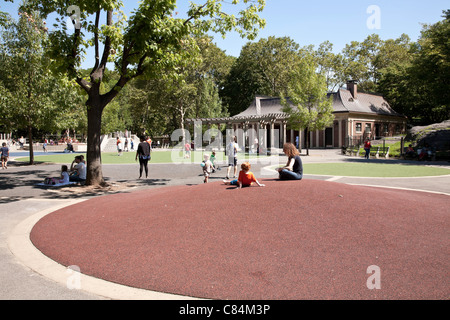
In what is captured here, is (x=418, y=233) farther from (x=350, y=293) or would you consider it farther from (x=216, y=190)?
(x=216, y=190)

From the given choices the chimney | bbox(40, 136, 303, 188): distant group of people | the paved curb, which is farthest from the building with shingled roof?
the paved curb

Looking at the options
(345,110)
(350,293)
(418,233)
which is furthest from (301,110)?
(350,293)

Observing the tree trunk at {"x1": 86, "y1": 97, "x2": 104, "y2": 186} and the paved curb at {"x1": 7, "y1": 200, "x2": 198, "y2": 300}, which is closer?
the paved curb at {"x1": 7, "y1": 200, "x2": 198, "y2": 300}

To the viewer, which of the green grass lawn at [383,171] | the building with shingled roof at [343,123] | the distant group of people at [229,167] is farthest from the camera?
the building with shingled roof at [343,123]

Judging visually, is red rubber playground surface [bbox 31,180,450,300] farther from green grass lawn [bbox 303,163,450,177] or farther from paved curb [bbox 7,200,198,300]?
green grass lawn [bbox 303,163,450,177]

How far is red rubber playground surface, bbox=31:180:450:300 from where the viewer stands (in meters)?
4.38

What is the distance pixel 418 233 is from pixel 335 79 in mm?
66071

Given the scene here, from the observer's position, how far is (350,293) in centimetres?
413

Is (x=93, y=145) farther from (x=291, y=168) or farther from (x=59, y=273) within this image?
(x=59, y=273)

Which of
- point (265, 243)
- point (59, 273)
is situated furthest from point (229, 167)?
point (59, 273)

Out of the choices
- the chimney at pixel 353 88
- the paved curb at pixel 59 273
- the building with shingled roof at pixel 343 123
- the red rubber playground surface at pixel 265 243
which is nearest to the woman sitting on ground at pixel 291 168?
the red rubber playground surface at pixel 265 243

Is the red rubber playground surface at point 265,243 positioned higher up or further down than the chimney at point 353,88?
further down

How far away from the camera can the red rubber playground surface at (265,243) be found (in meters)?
4.38

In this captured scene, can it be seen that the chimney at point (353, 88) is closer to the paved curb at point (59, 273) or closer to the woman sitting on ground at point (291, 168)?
the woman sitting on ground at point (291, 168)
